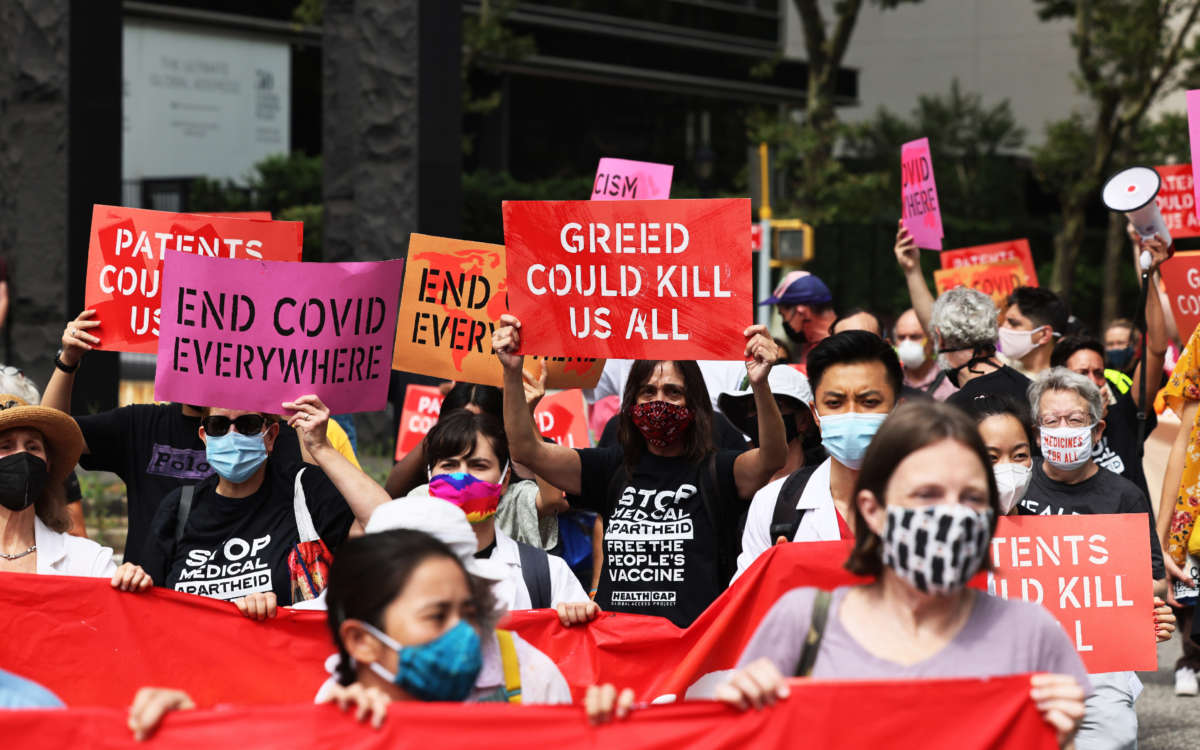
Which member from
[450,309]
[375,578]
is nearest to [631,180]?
[450,309]

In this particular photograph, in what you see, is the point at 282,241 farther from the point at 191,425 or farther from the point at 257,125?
the point at 257,125

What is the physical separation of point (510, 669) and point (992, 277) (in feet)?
27.2

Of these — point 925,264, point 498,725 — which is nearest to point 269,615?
point 498,725

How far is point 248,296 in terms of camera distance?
17.6ft

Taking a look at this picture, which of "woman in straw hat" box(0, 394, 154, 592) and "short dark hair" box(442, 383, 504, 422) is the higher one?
"short dark hair" box(442, 383, 504, 422)

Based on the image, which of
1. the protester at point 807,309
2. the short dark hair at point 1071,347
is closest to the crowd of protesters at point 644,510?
the short dark hair at point 1071,347

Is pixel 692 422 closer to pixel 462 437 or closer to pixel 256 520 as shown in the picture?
pixel 462 437

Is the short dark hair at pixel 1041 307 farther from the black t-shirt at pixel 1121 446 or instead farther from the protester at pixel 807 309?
the protester at pixel 807 309

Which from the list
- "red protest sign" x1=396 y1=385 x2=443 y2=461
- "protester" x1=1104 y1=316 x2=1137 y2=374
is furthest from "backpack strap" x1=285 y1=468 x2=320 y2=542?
"protester" x1=1104 y1=316 x2=1137 y2=374

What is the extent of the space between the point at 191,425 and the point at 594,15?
37194 mm

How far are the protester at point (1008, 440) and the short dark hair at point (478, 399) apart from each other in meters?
1.81

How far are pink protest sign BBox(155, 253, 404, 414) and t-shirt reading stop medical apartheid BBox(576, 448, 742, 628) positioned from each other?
886 millimetres

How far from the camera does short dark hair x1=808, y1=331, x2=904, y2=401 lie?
16.3 ft

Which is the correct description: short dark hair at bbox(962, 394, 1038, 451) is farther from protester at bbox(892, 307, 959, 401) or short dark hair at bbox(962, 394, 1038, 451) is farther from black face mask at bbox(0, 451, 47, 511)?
protester at bbox(892, 307, 959, 401)
